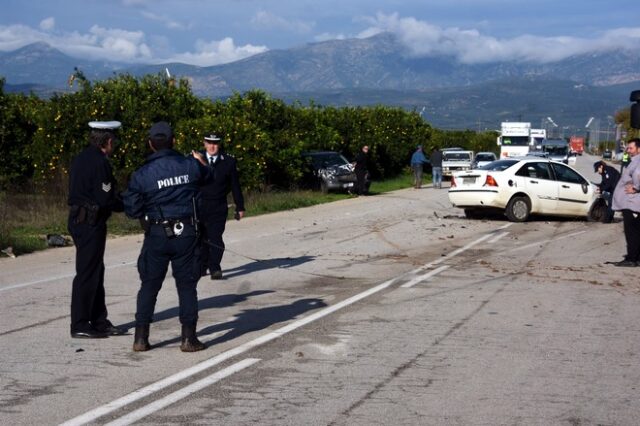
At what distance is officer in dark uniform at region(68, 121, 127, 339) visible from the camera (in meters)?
8.32

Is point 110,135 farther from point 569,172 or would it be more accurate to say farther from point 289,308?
point 569,172

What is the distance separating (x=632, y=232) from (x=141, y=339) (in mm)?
8468

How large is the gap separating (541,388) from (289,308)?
389 cm

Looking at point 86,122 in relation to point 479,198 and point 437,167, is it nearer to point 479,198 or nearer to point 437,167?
point 479,198

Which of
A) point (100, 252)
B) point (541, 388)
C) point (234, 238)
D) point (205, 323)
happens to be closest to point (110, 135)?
point (100, 252)

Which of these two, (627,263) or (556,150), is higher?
(556,150)

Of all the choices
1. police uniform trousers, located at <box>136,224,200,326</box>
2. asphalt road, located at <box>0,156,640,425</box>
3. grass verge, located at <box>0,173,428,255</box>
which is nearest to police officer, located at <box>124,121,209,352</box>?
police uniform trousers, located at <box>136,224,200,326</box>

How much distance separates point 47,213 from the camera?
21.1m

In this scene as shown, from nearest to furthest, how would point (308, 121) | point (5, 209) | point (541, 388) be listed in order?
point (541, 388)
point (5, 209)
point (308, 121)

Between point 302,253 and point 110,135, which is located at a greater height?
point 110,135

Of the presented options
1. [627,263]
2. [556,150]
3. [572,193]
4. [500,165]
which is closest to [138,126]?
[500,165]

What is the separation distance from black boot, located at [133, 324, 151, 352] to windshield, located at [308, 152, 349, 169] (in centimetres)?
2590

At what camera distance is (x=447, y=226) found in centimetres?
2095

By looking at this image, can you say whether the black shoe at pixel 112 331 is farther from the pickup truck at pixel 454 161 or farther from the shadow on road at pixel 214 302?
the pickup truck at pixel 454 161
